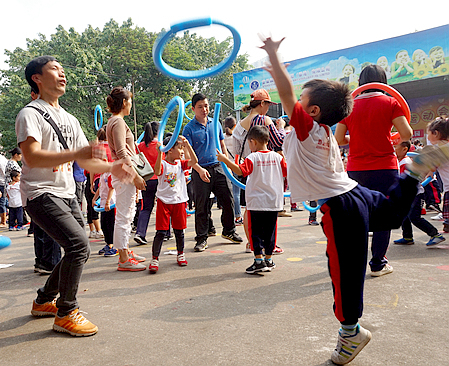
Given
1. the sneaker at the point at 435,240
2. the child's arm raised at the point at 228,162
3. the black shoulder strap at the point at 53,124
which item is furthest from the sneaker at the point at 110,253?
the sneaker at the point at 435,240

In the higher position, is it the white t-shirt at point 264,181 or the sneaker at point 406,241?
the white t-shirt at point 264,181

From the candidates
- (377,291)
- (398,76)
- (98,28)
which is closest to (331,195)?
(377,291)

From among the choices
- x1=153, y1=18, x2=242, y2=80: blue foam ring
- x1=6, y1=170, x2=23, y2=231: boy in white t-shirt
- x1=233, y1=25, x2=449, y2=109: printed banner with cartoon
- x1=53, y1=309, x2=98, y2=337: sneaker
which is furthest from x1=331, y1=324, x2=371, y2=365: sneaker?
x1=233, y1=25, x2=449, y2=109: printed banner with cartoon

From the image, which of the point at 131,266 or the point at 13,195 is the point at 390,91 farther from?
the point at 13,195

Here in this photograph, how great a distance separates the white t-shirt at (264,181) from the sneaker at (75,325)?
7.24 ft

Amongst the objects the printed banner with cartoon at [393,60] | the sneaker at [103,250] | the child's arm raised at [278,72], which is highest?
the printed banner with cartoon at [393,60]

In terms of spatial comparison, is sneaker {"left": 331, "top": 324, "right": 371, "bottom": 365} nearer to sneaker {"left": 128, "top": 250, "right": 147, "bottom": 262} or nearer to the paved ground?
the paved ground

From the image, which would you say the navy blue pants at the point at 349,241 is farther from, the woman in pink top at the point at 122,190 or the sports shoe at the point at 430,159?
the woman in pink top at the point at 122,190

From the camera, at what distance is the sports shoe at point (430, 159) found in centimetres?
233

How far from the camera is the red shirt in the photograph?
12.7 ft

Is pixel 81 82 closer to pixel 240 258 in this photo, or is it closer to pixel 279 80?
pixel 240 258

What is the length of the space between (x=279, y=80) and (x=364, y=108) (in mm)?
2028

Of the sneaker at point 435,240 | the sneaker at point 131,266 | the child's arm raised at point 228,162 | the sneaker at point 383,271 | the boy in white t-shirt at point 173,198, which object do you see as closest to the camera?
the sneaker at point 383,271

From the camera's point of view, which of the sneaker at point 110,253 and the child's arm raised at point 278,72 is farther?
the sneaker at point 110,253
